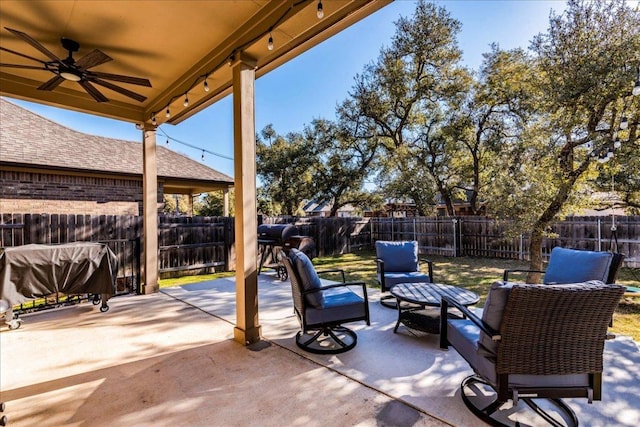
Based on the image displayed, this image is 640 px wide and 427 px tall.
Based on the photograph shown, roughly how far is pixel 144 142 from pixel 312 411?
5.61m

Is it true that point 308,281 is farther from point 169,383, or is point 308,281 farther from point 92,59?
point 92,59

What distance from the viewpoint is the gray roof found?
784 cm

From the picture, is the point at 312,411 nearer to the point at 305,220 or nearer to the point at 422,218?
the point at 305,220

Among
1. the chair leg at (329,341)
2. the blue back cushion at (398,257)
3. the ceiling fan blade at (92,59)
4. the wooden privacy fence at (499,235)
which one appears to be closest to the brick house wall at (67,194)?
the ceiling fan blade at (92,59)

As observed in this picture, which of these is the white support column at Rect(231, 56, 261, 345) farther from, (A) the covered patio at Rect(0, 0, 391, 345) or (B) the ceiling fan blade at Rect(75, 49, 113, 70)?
(B) the ceiling fan blade at Rect(75, 49, 113, 70)

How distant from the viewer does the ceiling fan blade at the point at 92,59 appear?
3.04 m

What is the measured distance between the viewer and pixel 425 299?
11.1 ft

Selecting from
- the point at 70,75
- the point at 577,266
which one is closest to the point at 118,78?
the point at 70,75

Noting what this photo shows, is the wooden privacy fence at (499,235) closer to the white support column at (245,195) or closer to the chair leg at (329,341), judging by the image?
the chair leg at (329,341)

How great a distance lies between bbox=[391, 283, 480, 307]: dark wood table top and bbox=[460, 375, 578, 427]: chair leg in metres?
1.06

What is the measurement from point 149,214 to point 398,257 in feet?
15.7

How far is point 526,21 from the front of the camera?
21.9 feet

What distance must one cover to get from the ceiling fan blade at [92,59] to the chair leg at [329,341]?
3676 millimetres

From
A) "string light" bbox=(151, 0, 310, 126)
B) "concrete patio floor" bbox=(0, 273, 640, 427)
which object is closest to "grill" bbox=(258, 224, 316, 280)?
"concrete patio floor" bbox=(0, 273, 640, 427)
